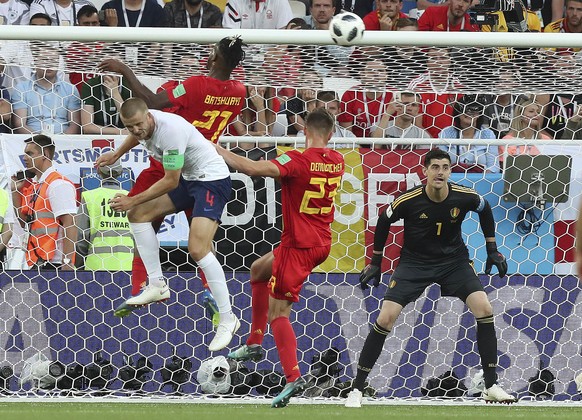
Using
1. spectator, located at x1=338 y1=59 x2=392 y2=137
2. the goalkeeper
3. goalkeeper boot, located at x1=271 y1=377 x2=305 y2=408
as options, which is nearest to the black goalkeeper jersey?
the goalkeeper

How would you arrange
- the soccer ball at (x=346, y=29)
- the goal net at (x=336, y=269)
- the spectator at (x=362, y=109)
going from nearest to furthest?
the soccer ball at (x=346, y=29) < the goal net at (x=336, y=269) < the spectator at (x=362, y=109)

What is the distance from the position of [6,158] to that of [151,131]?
271cm

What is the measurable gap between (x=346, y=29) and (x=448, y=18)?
15.2ft

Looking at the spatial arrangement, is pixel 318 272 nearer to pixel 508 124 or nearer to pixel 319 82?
pixel 319 82

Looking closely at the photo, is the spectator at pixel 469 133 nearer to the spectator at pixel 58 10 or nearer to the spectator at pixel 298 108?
the spectator at pixel 298 108

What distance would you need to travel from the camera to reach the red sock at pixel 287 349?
30.1ft

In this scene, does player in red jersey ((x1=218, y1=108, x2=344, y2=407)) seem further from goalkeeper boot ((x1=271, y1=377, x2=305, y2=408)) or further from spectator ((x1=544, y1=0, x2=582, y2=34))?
spectator ((x1=544, y1=0, x2=582, y2=34))

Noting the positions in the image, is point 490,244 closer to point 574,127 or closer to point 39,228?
point 574,127

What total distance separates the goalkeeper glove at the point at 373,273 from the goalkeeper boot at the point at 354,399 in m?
0.87

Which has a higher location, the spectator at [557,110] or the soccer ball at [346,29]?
the soccer ball at [346,29]

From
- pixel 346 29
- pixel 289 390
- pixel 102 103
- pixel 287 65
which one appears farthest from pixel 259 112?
pixel 289 390

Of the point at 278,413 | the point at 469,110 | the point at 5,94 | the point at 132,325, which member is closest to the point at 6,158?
the point at 5,94

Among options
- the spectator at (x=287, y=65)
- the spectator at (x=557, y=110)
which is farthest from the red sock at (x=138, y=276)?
the spectator at (x=557, y=110)

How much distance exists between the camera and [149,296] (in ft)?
28.5
